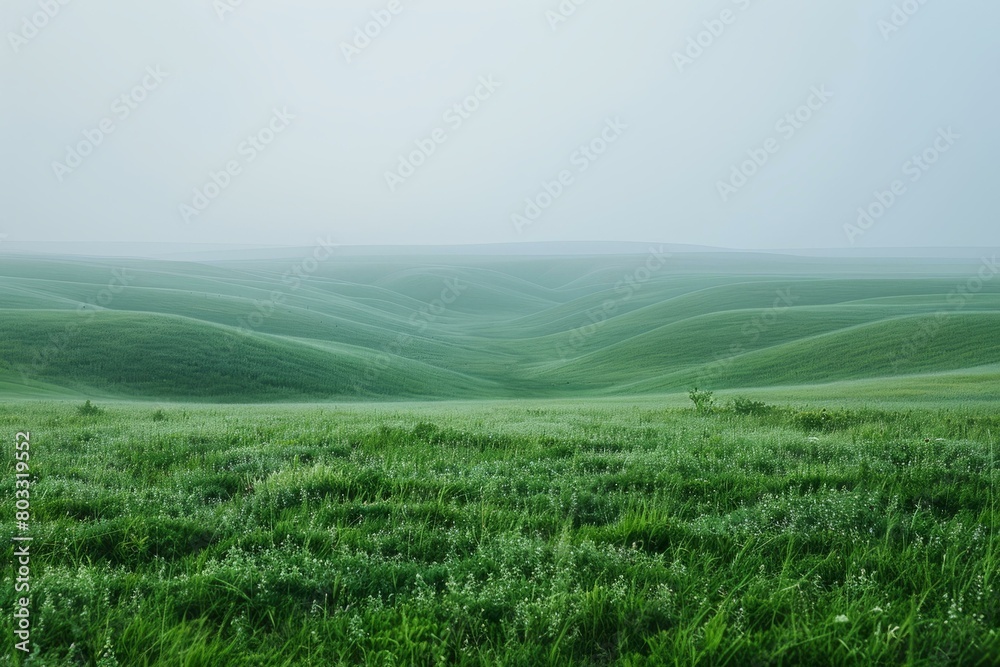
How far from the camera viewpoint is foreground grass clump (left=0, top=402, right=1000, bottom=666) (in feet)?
11.0

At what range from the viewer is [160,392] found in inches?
1412

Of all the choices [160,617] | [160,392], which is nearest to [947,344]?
[160,617]

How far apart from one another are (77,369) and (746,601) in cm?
4247

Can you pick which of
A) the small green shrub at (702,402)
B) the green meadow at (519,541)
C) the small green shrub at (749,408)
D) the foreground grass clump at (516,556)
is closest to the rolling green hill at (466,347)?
the small green shrub at (749,408)

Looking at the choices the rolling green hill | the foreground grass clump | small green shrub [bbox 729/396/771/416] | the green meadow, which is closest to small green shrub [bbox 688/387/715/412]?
the green meadow

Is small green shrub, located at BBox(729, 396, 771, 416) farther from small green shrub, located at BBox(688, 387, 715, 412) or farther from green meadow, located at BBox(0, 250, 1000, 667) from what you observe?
small green shrub, located at BBox(688, 387, 715, 412)

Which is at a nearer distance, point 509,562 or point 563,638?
point 563,638

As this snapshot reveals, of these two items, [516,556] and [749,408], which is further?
[749,408]

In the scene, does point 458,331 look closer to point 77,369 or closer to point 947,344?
point 77,369

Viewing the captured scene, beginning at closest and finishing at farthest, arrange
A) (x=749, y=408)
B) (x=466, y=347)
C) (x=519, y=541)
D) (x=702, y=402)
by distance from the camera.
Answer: (x=519, y=541)
(x=749, y=408)
(x=702, y=402)
(x=466, y=347)

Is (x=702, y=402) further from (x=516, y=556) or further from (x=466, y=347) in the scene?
(x=466, y=347)

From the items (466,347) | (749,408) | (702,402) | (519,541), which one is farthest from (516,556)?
(466,347)

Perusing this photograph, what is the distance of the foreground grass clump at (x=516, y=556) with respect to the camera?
11.0 feet

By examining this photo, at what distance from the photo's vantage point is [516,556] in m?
4.36
